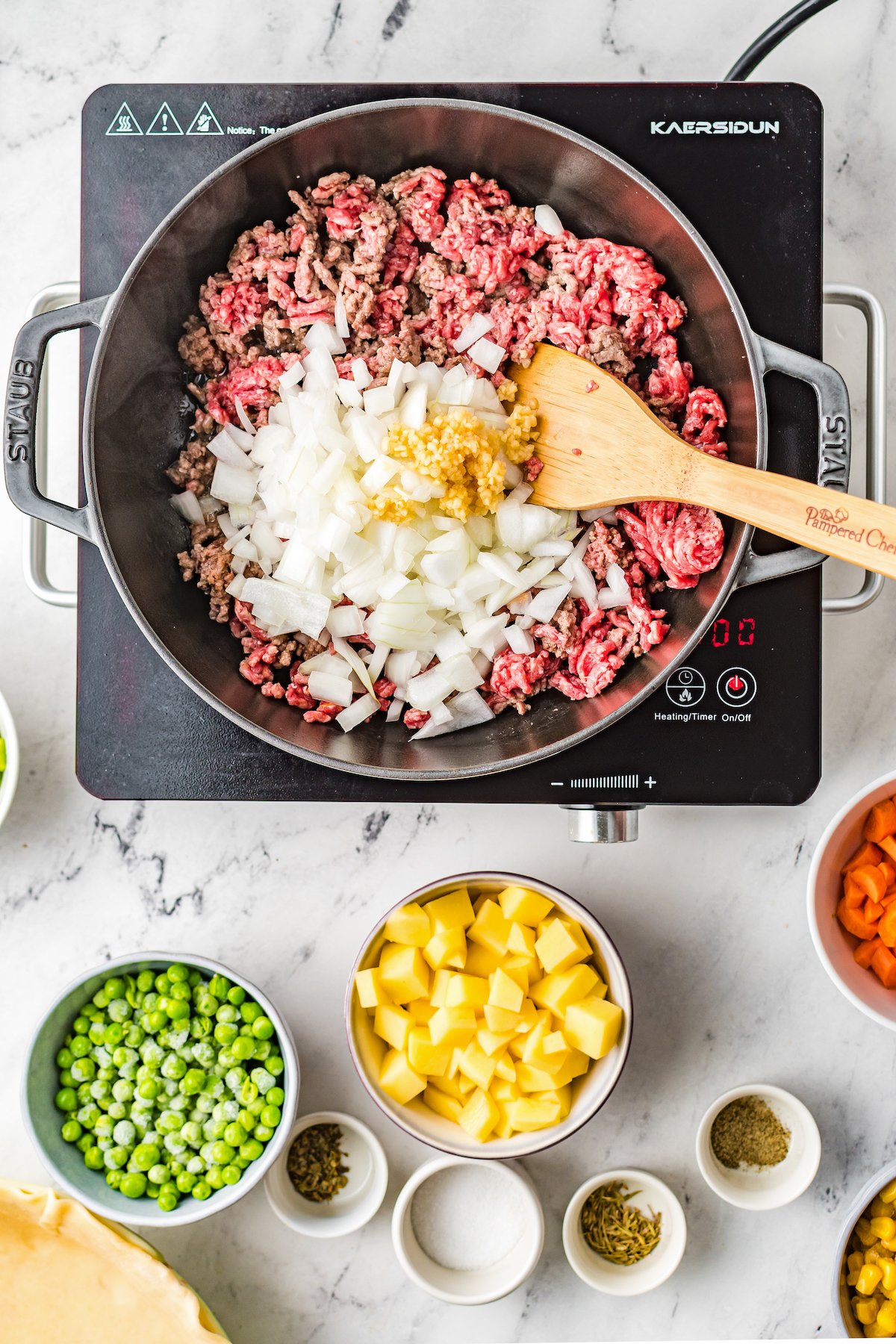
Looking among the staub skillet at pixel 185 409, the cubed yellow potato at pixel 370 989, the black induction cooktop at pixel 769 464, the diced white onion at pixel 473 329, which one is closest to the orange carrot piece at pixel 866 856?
the black induction cooktop at pixel 769 464

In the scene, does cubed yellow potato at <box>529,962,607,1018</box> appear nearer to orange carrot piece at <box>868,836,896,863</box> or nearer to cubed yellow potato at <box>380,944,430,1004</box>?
→ cubed yellow potato at <box>380,944,430,1004</box>

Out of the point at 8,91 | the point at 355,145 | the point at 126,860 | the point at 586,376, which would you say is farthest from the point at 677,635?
the point at 8,91

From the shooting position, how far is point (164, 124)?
1.29m

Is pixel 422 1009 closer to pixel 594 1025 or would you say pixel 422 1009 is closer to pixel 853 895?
pixel 594 1025

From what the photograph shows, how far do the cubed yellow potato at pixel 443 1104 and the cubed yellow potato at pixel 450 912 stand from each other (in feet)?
0.88

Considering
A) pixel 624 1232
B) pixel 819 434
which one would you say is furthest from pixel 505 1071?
pixel 819 434

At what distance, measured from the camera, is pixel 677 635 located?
4.22 feet

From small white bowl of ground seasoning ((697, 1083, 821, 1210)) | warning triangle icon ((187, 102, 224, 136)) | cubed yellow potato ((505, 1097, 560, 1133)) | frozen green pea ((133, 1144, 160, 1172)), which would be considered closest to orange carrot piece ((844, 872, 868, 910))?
small white bowl of ground seasoning ((697, 1083, 821, 1210))

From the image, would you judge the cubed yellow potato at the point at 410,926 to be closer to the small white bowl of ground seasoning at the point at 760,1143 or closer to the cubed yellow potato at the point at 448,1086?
the cubed yellow potato at the point at 448,1086

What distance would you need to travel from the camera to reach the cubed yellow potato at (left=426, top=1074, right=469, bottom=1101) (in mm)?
1539

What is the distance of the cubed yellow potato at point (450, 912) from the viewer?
1.51 m

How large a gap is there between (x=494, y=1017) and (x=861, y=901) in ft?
1.97

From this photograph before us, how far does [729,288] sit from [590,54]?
68cm

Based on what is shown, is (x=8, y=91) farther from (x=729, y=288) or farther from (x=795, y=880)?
(x=795, y=880)
